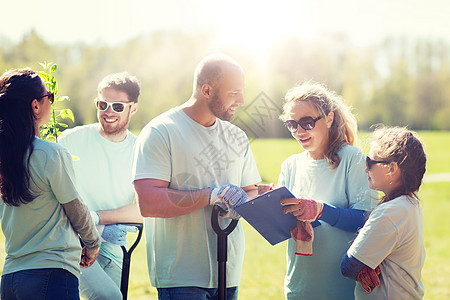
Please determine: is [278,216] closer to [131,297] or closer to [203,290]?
[203,290]

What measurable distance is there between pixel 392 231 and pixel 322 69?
4201 cm

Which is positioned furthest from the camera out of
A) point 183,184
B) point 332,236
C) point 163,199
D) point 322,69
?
point 322,69

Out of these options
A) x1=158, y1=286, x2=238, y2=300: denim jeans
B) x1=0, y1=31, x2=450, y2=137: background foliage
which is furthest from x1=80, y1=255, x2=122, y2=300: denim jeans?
x1=0, y1=31, x2=450, y2=137: background foliage

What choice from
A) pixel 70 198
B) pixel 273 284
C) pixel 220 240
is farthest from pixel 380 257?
pixel 273 284

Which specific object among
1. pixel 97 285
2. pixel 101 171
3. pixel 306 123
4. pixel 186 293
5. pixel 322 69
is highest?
pixel 306 123

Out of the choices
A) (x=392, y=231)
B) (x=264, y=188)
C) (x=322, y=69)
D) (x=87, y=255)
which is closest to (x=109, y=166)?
(x=87, y=255)

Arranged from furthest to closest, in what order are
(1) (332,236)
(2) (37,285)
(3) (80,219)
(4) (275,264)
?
(4) (275,264) → (1) (332,236) → (3) (80,219) → (2) (37,285)

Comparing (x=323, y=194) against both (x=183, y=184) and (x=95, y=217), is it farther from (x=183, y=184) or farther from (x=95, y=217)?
(x=95, y=217)

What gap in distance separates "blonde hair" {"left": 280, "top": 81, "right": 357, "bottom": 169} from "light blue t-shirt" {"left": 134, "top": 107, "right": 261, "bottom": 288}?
52 centimetres

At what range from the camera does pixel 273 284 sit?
25.2ft

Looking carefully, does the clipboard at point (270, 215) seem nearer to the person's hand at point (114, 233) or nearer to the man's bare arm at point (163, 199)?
the man's bare arm at point (163, 199)

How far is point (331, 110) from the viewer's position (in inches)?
112

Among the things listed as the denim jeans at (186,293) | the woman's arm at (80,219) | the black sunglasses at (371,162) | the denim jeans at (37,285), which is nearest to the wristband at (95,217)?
the woman's arm at (80,219)

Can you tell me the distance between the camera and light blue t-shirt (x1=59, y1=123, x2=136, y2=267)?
3.38 meters
